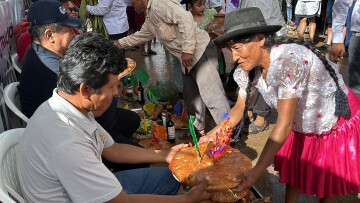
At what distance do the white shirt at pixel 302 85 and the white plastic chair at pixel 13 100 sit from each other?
60.8 inches

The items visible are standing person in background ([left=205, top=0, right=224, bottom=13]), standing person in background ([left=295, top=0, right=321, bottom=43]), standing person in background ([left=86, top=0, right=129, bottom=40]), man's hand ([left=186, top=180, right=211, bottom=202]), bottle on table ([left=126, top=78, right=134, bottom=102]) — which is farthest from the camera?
standing person in background ([left=295, top=0, right=321, bottom=43])

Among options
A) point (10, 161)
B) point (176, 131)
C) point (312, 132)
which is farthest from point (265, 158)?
point (176, 131)

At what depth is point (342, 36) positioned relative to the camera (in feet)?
12.1

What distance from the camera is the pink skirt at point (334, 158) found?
2.41 m

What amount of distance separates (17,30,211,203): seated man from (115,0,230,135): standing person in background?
1.98 m

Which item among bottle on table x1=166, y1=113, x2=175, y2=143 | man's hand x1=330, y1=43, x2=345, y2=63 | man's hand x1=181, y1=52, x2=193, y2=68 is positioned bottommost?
bottle on table x1=166, y1=113, x2=175, y2=143

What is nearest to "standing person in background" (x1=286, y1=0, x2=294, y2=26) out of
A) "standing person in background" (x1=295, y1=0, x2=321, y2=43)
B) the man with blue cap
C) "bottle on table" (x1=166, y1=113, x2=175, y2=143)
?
"standing person in background" (x1=295, y1=0, x2=321, y2=43)

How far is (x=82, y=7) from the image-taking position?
6.05 metres

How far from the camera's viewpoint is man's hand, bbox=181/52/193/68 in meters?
3.82

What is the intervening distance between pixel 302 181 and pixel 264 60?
916 mm

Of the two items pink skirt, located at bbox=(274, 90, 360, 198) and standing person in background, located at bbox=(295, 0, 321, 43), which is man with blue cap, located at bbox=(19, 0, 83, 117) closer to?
pink skirt, located at bbox=(274, 90, 360, 198)

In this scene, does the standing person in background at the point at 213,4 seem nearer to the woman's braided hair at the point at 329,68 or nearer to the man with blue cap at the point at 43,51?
the man with blue cap at the point at 43,51

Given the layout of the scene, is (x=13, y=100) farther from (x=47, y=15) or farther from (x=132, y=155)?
(x=132, y=155)

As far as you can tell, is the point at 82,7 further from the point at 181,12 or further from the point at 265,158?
the point at 265,158
